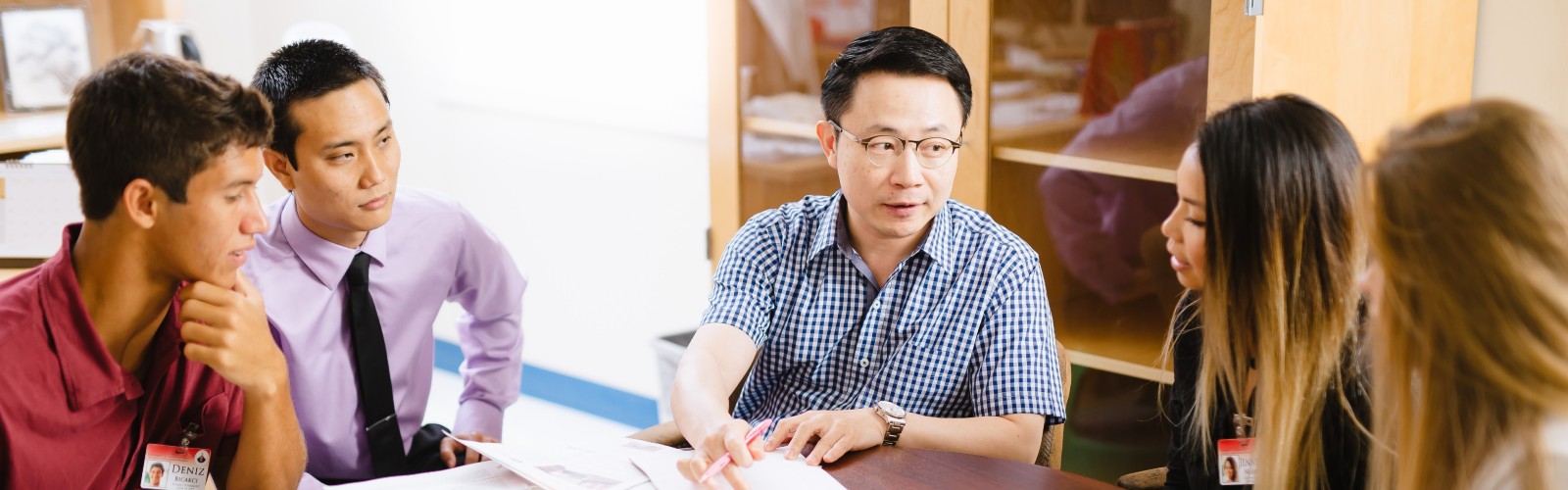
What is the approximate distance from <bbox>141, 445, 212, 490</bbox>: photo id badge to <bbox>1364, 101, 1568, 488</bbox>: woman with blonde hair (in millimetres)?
1335

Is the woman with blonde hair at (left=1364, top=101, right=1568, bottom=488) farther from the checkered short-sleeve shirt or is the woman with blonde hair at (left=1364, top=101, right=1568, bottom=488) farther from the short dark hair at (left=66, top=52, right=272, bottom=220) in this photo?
the short dark hair at (left=66, top=52, right=272, bottom=220)

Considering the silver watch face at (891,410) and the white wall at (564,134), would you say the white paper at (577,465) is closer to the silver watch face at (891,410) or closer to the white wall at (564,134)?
the silver watch face at (891,410)

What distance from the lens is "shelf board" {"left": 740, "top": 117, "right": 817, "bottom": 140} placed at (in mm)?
2893

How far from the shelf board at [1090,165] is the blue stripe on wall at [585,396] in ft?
5.95

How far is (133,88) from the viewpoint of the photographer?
146cm

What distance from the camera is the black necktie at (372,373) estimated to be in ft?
6.63

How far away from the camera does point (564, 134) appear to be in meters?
4.02

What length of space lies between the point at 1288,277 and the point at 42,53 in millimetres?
2993

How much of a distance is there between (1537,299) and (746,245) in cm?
121

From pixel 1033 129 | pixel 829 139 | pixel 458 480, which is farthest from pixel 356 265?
pixel 1033 129

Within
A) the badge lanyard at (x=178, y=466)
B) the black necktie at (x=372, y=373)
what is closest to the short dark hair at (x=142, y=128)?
the badge lanyard at (x=178, y=466)

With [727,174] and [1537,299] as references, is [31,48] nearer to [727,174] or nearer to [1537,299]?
[727,174]

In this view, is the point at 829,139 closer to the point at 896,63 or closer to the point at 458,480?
the point at 896,63

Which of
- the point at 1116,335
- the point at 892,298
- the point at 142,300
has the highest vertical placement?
the point at 142,300
